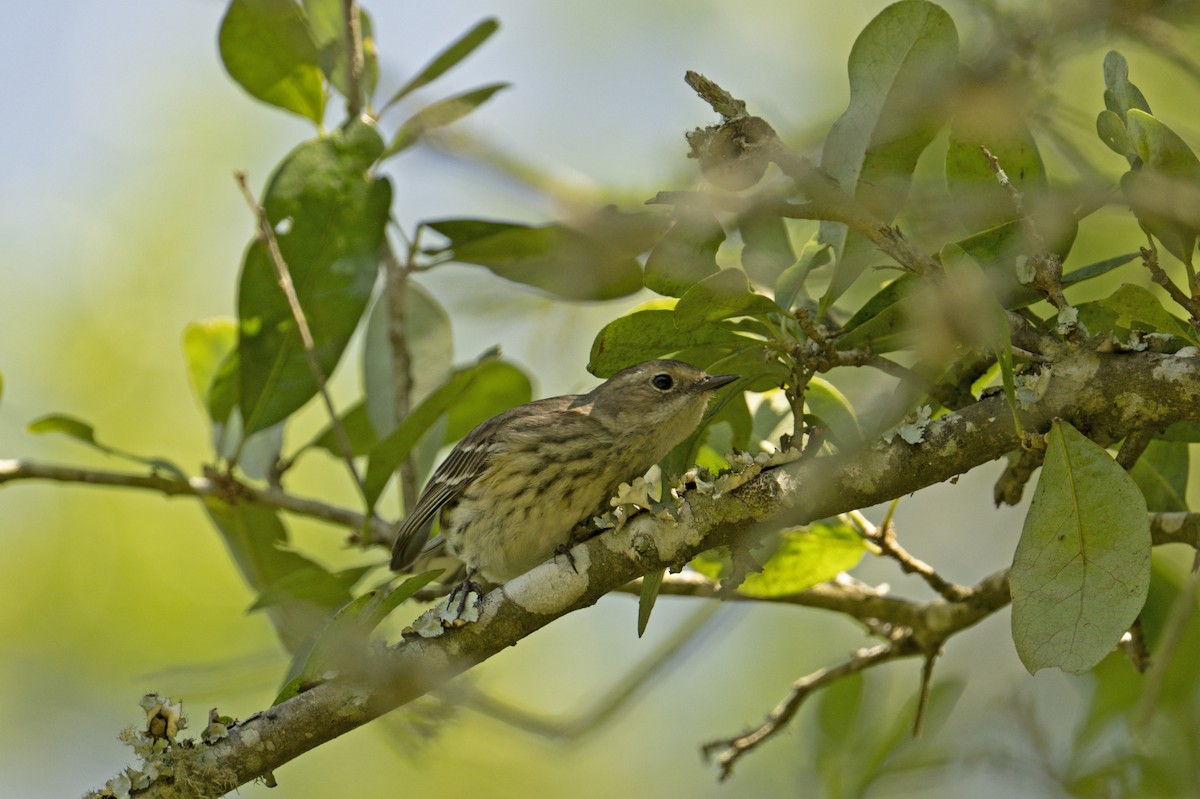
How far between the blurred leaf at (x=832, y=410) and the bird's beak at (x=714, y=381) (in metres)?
0.28

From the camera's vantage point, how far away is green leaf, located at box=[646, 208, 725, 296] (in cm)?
266

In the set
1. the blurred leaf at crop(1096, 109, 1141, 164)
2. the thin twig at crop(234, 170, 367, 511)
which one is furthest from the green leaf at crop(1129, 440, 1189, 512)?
the thin twig at crop(234, 170, 367, 511)

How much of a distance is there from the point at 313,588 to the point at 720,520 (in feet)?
5.48

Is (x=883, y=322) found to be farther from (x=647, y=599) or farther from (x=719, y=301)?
(x=647, y=599)

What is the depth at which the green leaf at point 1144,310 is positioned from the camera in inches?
96.8

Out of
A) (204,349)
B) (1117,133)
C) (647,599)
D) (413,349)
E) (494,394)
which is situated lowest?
(647,599)

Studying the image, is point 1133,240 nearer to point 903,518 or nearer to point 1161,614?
point 903,518

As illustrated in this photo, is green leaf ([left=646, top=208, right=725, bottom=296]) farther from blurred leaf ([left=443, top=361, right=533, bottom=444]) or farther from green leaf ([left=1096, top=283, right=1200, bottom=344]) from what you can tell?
blurred leaf ([left=443, top=361, right=533, bottom=444])

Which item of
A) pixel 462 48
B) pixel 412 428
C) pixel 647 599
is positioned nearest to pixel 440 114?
pixel 462 48

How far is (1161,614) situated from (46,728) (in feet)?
22.9

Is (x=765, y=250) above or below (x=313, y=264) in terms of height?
below

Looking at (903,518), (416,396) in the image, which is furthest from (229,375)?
(903,518)

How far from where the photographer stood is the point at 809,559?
343cm

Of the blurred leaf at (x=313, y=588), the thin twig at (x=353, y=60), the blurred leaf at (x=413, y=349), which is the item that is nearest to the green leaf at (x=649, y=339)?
the blurred leaf at (x=313, y=588)
